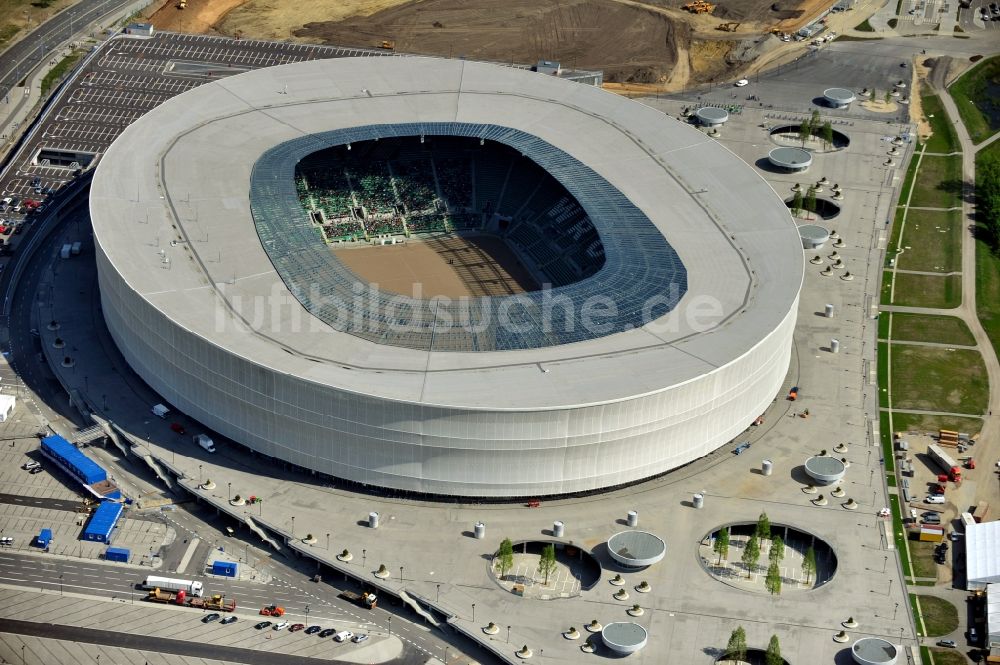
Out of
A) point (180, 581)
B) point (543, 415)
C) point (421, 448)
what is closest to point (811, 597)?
point (543, 415)

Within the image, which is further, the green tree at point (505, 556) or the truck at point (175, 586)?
the truck at point (175, 586)

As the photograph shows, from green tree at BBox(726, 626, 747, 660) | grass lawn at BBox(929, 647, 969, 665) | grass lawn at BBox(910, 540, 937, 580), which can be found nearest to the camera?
green tree at BBox(726, 626, 747, 660)

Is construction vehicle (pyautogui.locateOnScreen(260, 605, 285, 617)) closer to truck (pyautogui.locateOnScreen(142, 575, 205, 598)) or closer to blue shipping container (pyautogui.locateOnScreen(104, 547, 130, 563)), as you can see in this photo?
truck (pyautogui.locateOnScreen(142, 575, 205, 598))

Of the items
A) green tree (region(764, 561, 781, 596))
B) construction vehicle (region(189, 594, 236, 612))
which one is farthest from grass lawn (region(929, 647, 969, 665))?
construction vehicle (region(189, 594, 236, 612))

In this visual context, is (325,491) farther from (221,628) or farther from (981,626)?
(981,626)

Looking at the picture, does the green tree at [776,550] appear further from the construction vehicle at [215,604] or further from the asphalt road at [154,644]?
the construction vehicle at [215,604]

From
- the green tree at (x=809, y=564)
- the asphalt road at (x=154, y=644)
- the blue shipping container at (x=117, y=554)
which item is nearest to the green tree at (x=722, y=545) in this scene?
the green tree at (x=809, y=564)
